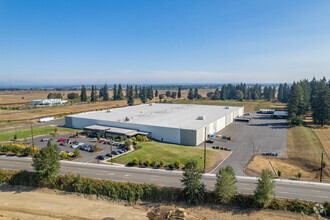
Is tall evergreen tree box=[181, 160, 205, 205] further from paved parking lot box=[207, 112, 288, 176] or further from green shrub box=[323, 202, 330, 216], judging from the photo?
green shrub box=[323, 202, 330, 216]

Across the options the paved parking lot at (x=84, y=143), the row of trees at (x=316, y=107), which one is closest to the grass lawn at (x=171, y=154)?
the paved parking lot at (x=84, y=143)

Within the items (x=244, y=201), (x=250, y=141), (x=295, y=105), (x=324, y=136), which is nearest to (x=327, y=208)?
(x=244, y=201)

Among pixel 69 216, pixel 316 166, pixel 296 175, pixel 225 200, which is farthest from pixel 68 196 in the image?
pixel 316 166

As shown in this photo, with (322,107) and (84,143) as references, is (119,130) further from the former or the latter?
(322,107)

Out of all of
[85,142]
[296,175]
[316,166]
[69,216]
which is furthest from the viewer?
[85,142]

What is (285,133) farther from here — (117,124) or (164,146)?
(117,124)

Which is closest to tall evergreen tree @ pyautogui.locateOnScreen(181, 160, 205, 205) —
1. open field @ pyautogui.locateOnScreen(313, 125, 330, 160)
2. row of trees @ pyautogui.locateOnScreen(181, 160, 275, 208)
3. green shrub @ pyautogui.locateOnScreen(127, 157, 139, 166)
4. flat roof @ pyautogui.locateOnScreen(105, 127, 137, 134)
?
row of trees @ pyautogui.locateOnScreen(181, 160, 275, 208)
